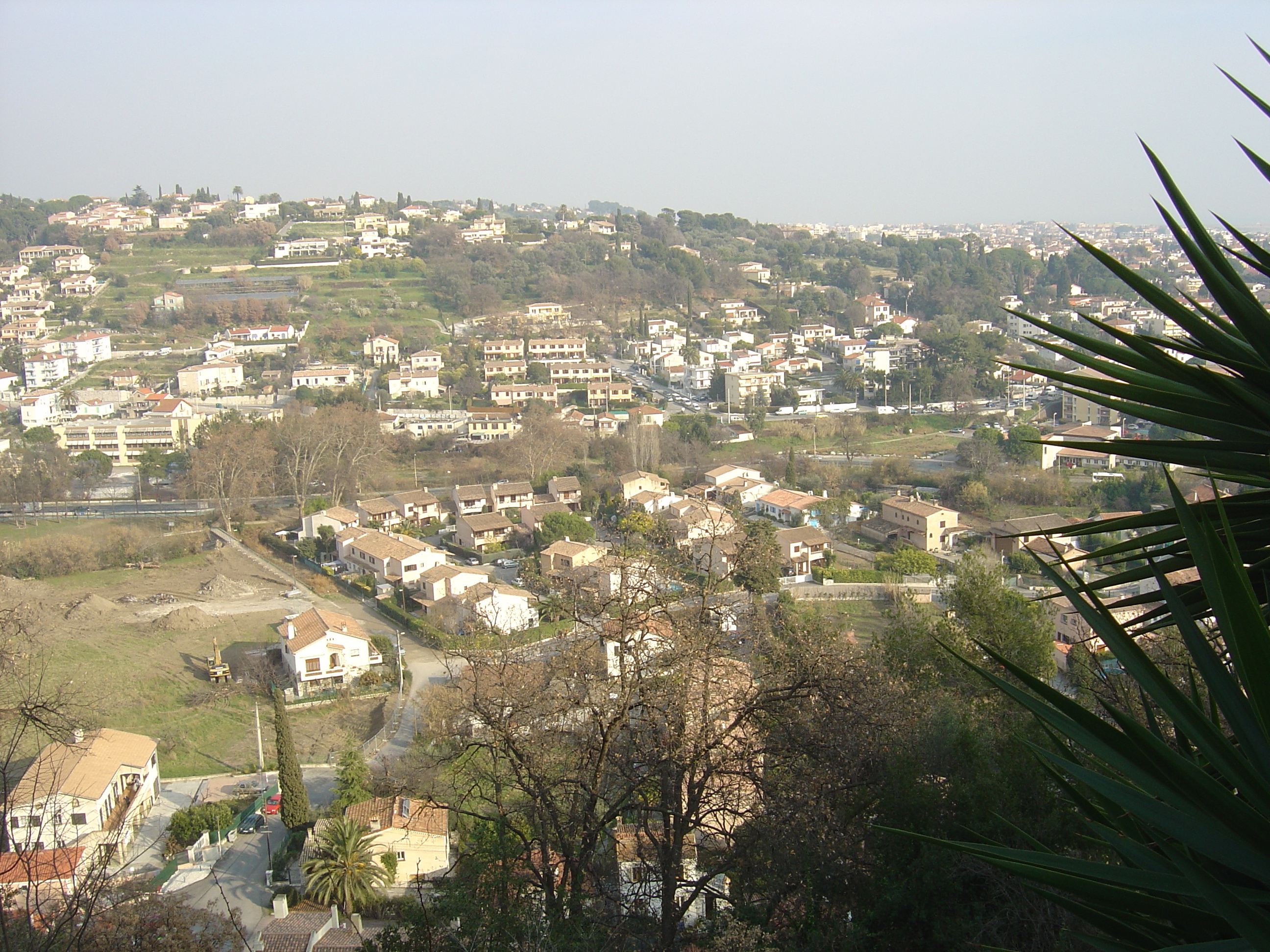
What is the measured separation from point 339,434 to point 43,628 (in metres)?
6.91

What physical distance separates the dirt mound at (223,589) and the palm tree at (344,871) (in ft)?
22.1

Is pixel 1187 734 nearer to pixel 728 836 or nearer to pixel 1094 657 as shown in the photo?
pixel 728 836

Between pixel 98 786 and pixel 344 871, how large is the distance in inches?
93.2

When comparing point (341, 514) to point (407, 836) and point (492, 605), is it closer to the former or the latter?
point (492, 605)

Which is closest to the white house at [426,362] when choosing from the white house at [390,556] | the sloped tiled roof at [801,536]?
the white house at [390,556]

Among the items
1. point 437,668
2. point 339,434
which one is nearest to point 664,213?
point 339,434

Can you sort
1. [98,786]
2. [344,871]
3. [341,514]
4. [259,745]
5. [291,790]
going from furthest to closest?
[341,514] < [259,745] < [98,786] < [291,790] < [344,871]

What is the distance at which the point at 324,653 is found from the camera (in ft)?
29.3

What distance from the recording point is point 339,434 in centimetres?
1550

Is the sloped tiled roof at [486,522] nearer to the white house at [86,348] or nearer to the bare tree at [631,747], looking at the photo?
the bare tree at [631,747]

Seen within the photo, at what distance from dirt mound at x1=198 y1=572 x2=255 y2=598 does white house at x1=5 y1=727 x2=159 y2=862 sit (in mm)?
4193

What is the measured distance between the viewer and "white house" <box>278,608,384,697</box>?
8844 mm

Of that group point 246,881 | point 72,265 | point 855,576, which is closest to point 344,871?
point 246,881

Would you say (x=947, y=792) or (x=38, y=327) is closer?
(x=947, y=792)
